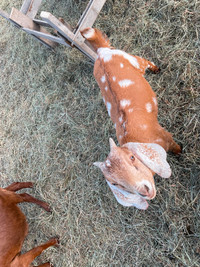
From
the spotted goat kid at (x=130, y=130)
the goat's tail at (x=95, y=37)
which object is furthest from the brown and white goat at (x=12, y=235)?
the goat's tail at (x=95, y=37)

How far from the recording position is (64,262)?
3.43 m

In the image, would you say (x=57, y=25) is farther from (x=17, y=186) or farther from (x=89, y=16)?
(x=17, y=186)

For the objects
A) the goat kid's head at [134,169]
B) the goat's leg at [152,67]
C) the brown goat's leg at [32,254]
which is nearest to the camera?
the goat kid's head at [134,169]

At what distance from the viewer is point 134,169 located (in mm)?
1739

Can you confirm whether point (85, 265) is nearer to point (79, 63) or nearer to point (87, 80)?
point (87, 80)

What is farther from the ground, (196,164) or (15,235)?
(196,164)

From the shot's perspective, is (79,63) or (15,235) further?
(79,63)

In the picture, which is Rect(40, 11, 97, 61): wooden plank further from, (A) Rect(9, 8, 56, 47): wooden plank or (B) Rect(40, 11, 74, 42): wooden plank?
(A) Rect(9, 8, 56, 47): wooden plank

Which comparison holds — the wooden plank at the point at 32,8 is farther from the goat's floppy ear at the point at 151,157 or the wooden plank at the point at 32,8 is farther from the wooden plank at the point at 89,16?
the goat's floppy ear at the point at 151,157

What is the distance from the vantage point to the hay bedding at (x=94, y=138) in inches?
105

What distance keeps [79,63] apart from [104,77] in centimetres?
146

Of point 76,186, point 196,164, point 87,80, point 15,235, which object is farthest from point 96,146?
point 15,235

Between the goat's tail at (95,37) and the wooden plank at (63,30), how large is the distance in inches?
9.3

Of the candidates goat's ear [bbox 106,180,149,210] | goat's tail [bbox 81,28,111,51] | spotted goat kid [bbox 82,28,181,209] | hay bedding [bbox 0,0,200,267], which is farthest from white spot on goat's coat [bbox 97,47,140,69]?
goat's ear [bbox 106,180,149,210]
